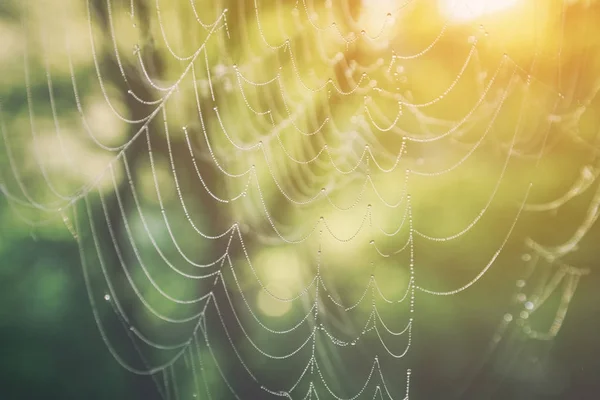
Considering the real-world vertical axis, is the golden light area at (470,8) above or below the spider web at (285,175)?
above

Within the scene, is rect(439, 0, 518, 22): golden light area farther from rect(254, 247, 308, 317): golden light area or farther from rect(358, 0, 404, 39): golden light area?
rect(254, 247, 308, 317): golden light area

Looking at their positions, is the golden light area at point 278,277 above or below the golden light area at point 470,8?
below

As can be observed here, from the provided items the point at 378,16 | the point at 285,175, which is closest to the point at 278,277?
the point at 285,175

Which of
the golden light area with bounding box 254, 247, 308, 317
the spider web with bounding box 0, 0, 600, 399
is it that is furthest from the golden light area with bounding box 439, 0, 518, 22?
the golden light area with bounding box 254, 247, 308, 317

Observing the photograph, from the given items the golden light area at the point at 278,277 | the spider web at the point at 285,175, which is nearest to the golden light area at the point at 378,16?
the spider web at the point at 285,175

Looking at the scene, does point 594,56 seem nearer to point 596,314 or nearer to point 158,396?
point 596,314

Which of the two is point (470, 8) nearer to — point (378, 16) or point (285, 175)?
point (378, 16)

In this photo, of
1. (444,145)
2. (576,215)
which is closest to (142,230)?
(444,145)

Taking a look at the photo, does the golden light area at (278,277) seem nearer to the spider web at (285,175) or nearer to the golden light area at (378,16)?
the spider web at (285,175)
